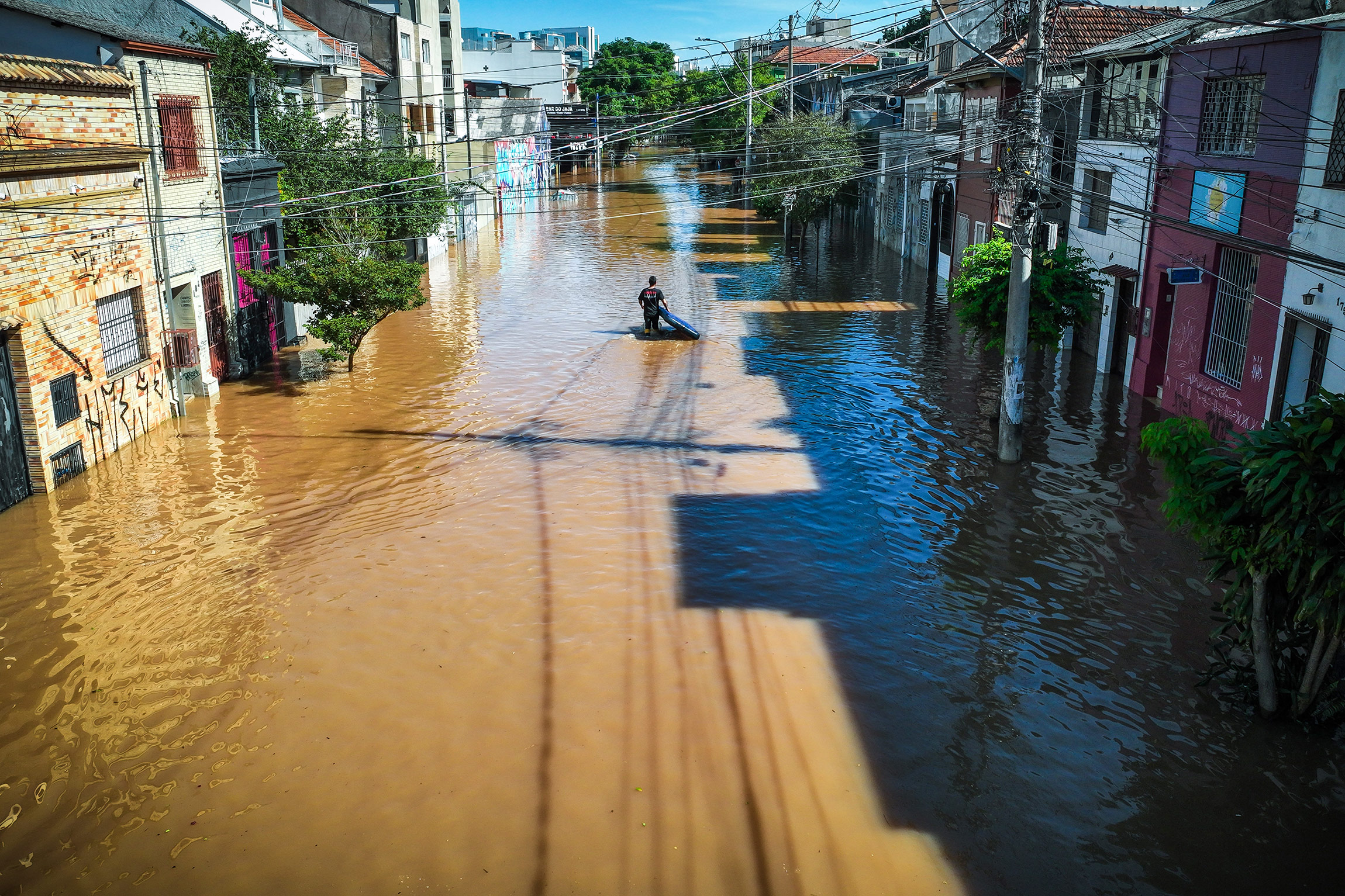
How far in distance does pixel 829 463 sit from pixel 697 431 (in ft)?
8.81

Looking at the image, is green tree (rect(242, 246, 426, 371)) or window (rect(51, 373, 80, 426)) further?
green tree (rect(242, 246, 426, 371))

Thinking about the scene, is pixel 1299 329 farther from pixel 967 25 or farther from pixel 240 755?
pixel 967 25

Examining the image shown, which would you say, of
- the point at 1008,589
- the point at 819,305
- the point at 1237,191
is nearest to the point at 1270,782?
the point at 1008,589

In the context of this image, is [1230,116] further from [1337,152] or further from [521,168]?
[521,168]

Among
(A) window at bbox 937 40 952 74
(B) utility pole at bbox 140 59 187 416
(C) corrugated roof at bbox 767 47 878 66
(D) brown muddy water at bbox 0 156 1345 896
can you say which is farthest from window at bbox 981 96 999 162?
(C) corrugated roof at bbox 767 47 878 66

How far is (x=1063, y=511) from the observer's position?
520 inches

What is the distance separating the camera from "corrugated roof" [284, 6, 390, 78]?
35969 millimetres

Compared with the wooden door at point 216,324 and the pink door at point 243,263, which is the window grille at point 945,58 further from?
the wooden door at point 216,324

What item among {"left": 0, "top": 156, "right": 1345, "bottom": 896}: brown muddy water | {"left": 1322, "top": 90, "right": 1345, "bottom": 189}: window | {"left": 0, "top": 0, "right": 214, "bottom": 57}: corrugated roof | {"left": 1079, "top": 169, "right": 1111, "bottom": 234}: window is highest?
{"left": 0, "top": 0, "right": 214, "bottom": 57}: corrugated roof

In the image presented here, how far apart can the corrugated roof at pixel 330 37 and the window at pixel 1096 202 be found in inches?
972

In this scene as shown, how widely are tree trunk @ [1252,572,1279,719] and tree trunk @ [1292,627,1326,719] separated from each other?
6.1 inches

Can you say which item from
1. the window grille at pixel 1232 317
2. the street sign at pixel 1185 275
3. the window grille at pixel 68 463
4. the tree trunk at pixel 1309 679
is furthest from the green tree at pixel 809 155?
the tree trunk at pixel 1309 679

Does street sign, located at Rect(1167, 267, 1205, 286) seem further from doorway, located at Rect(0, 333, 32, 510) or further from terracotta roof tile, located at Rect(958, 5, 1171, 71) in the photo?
doorway, located at Rect(0, 333, 32, 510)

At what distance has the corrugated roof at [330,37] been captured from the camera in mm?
35969
